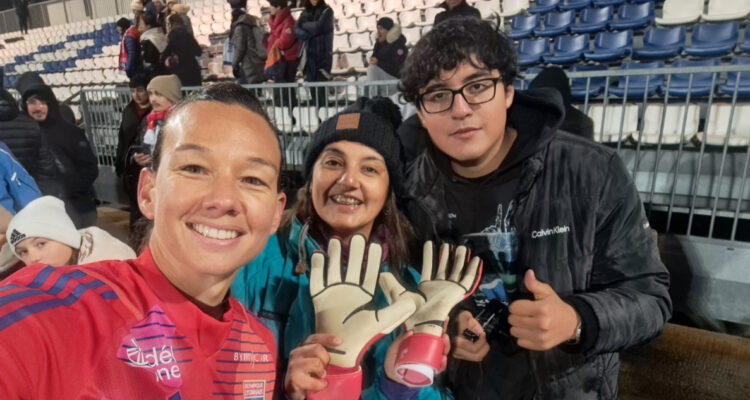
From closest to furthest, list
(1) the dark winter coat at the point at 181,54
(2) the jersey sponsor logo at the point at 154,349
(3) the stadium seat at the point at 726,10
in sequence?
(2) the jersey sponsor logo at the point at 154,349 < (3) the stadium seat at the point at 726,10 < (1) the dark winter coat at the point at 181,54

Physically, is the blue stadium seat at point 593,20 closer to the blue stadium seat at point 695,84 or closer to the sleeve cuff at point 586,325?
the blue stadium seat at point 695,84

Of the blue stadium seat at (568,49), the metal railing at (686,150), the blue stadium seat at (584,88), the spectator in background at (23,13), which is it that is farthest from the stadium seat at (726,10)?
the spectator in background at (23,13)

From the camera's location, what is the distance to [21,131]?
386cm

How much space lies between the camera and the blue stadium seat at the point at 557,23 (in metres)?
8.15

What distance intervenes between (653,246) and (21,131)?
15.4ft

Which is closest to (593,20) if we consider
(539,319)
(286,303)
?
(539,319)

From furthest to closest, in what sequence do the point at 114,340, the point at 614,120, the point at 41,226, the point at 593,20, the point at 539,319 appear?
the point at 593,20 < the point at 614,120 < the point at 41,226 < the point at 539,319 < the point at 114,340

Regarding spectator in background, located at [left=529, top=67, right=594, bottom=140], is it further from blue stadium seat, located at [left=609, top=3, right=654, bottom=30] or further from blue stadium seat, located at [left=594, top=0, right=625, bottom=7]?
blue stadium seat, located at [left=594, top=0, right=625, bottom=7]

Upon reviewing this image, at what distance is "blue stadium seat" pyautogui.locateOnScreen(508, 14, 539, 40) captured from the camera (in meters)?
8.51

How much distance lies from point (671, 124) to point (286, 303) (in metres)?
5.14

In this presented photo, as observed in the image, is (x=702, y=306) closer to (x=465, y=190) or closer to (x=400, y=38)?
(x=465, y=190)

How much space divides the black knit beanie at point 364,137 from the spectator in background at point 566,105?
1.34m

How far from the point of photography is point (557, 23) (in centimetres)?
831

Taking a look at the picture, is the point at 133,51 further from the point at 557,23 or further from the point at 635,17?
the point at 635,17
